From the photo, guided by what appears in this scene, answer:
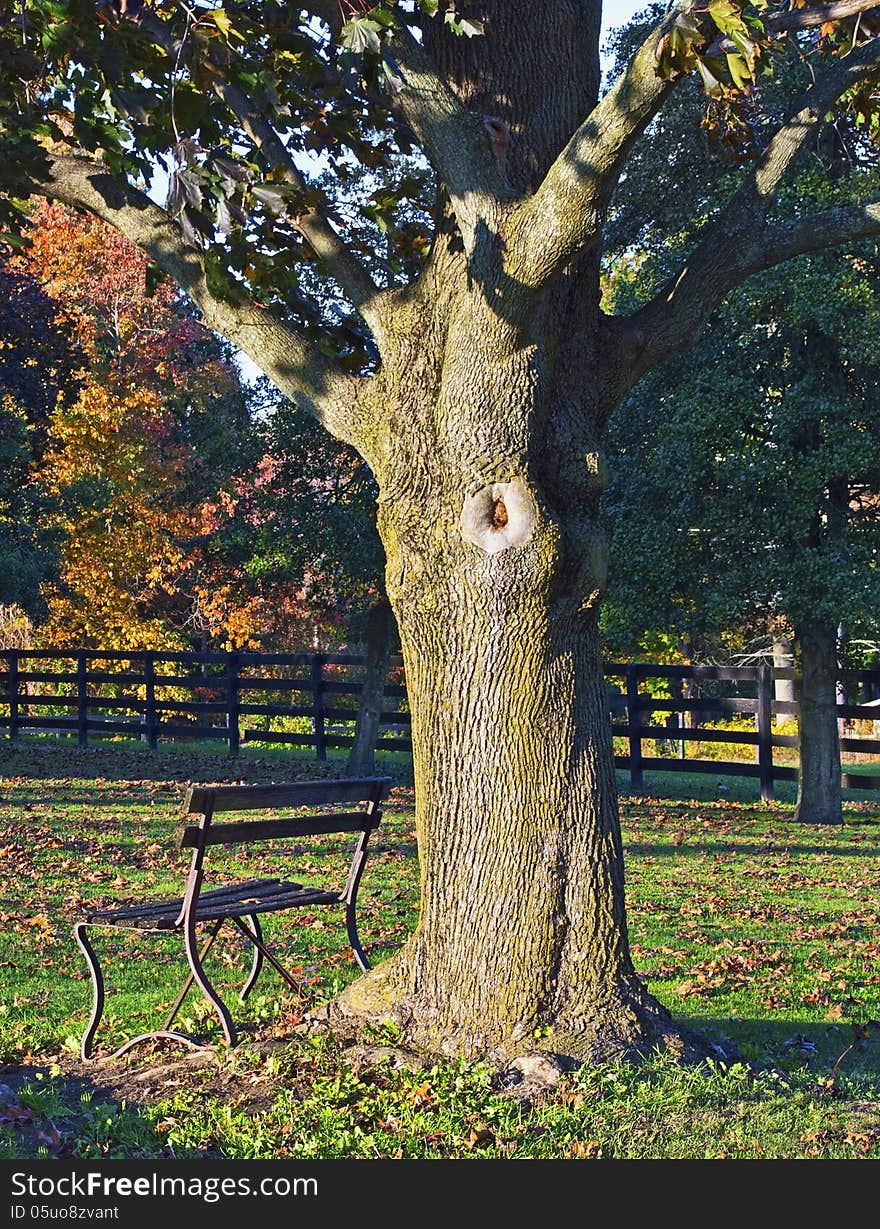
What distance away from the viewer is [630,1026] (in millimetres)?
5457

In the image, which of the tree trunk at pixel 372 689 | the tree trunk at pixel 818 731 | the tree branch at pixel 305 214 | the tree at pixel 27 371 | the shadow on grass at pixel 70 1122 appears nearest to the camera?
the shadow on grass at pixel 70 1122

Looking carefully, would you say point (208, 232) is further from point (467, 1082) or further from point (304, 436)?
point (304, 436)

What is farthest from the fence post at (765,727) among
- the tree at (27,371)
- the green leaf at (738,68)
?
the green leaf at (738,68)

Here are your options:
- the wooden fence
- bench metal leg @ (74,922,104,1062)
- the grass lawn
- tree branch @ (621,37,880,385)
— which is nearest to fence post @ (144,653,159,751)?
the wooden fence

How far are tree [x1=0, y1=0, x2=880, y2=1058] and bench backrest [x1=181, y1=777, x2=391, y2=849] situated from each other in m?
0.70

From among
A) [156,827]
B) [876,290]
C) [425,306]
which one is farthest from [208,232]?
[876,290]

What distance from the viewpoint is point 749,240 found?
593 centimetres

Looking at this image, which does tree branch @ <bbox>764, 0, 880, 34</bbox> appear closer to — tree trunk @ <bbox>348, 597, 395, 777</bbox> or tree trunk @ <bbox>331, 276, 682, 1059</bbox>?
tree trunk @ <bbox>331, 276, 682, 1059</bbox>

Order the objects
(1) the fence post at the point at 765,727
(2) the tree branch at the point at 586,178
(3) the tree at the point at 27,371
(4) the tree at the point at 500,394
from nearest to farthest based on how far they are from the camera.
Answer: (2) the tree branch at the point at 586,178
(4) the tree at the point at 500,394
(3) the tree at the point at 27,371
(1) the fence post at the point at 765,727

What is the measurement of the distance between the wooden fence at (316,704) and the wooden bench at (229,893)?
7583 mm

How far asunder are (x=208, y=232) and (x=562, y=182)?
1.82 meters

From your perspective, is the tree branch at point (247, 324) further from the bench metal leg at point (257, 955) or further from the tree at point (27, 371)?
the tree at point (27, 371)

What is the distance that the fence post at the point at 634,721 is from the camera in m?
17.6

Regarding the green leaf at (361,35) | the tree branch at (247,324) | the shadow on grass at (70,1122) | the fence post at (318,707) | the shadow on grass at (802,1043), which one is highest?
the green leaf at (361,35)
